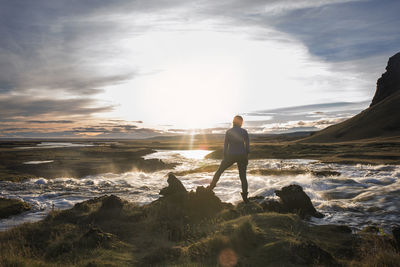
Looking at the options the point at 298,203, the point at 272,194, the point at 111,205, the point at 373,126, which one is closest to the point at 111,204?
the point at 111,205

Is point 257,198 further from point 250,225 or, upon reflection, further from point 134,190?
point 134,190

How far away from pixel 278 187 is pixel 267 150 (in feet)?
165

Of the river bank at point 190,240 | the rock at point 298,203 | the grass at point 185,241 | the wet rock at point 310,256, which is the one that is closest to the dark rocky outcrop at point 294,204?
the rock at point 298,203

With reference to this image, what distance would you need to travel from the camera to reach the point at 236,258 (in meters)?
6.99

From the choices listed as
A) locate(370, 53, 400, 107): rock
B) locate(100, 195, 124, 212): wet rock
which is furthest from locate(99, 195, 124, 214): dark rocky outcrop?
locate(370, 53, 400, 107): rock

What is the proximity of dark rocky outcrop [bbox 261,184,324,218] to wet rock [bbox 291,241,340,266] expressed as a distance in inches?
216

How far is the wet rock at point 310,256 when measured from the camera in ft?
21.9

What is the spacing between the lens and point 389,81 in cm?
17825

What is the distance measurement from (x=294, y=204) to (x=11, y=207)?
16638 mm

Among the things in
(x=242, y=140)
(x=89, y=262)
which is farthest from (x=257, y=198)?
(x=89, y=262)

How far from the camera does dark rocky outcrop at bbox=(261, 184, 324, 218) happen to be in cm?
1265

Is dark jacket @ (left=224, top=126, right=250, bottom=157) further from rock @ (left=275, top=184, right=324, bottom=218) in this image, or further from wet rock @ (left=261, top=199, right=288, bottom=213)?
rock @ (left=275, top=184, right=324, bottom=218)

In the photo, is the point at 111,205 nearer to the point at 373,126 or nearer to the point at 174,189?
the point at 174,189

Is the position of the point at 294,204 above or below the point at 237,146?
below
